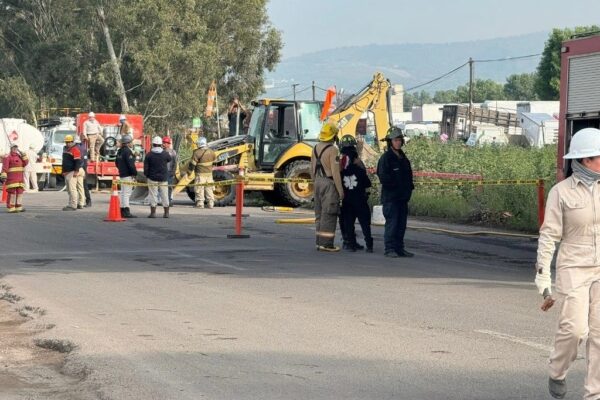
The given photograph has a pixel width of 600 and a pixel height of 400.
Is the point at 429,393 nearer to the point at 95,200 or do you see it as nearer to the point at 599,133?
the point at 599,133

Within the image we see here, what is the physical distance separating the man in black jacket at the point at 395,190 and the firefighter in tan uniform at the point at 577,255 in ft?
35.3

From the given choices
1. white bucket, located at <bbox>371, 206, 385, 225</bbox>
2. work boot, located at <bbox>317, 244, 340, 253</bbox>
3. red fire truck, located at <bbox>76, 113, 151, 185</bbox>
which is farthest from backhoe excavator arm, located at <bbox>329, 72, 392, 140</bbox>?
work boot, located at <bbox>317, 244, 340, 253</bbox>

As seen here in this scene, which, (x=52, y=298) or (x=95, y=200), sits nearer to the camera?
(x=52, y=298)

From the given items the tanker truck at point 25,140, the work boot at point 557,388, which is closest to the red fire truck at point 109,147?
the tanker truck at point 25,140

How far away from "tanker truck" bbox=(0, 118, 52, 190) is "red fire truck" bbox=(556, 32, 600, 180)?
30.1 m

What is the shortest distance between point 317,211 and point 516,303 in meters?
6.82

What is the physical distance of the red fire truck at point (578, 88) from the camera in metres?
16.4

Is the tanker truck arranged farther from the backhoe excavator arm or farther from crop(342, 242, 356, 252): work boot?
crop(342, 242, 356, 252): work boot

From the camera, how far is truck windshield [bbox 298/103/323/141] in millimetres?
32406

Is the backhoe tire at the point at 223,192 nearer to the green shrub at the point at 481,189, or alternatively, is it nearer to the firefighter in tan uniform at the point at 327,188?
the green shrub at the point at 481,189

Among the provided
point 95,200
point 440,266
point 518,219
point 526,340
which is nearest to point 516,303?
point 526,340

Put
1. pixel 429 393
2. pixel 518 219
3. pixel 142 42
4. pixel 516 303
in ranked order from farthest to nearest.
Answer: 1. pixel 142 42
2. pixel 518 219
3. pixel 516 303
4. pixel 429 393

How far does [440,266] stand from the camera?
16844mm

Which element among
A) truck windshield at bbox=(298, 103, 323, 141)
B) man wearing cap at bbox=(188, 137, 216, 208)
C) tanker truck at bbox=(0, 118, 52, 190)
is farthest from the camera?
tanker truck at bbox=(0, 118, 52, 190)
